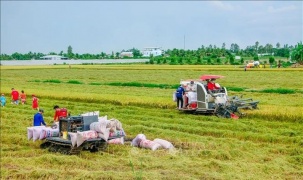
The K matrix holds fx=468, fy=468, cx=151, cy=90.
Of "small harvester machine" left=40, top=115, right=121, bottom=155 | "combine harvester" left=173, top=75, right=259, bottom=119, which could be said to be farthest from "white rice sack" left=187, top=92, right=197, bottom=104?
"small harvester machine" left=40, top=115, right=121, bottom=155

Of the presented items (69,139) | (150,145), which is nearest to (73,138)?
(69,139)

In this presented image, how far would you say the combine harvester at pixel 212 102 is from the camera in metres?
20.1

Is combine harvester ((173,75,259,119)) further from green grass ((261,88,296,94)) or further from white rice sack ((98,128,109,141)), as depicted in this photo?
green grass ((261,88,296,94))

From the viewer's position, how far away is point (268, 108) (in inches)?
824

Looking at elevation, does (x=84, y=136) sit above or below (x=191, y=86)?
below

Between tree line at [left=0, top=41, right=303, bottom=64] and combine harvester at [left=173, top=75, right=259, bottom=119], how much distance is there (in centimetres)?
3091

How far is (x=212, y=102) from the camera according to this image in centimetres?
2038

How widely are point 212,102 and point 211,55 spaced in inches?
3596

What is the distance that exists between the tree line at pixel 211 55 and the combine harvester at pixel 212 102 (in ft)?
101

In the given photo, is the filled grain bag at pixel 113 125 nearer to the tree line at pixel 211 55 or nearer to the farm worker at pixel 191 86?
the farm worker at pixel 191 86

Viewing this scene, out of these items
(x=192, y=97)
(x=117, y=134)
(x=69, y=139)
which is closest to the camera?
(x=69, y=139)

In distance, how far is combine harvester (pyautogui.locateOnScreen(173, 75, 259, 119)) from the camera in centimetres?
2011

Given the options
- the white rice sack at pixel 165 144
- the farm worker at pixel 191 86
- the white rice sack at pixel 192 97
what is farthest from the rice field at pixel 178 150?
the farm worker at pixel 191 86

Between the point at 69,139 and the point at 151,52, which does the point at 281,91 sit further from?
the point at 151,52
